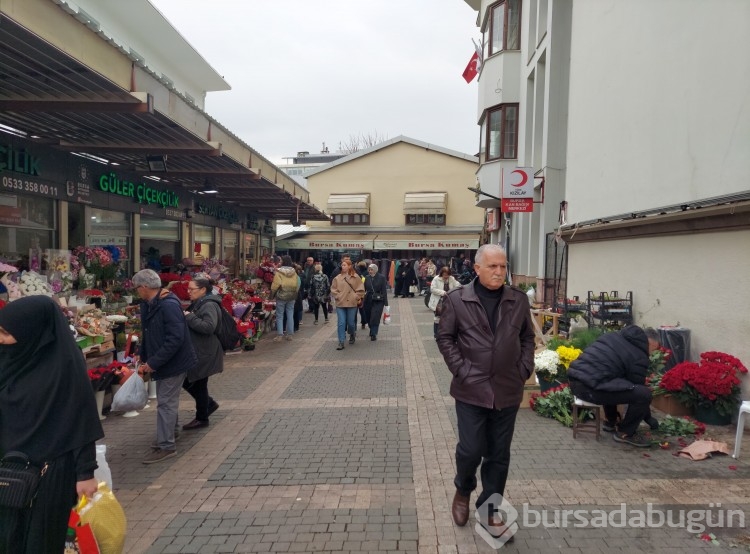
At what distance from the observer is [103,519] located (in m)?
2.67

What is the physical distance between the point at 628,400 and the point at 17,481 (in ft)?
15.7

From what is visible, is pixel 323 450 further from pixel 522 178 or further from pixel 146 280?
pixel 522 178

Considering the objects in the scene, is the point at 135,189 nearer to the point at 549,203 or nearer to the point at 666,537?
the point at 549,203

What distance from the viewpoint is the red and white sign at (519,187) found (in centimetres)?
1347

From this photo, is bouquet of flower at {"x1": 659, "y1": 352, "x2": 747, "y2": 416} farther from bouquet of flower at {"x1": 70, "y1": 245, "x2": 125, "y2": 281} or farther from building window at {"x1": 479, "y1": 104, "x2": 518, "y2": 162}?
building window at {"x1": 479, "y1": 104, "x2": 518, "y2": 162}

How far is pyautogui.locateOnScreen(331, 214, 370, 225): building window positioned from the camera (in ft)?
107

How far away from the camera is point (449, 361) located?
3.63 metres

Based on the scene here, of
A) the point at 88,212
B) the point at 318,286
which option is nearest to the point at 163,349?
the point at 88,212

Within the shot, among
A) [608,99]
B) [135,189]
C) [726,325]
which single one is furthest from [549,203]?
[135,189]

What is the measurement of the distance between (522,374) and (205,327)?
340 cm

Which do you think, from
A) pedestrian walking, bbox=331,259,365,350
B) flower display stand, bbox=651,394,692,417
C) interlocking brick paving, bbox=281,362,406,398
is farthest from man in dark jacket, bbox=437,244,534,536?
pedestrian walking, bbox=331,259,365,350

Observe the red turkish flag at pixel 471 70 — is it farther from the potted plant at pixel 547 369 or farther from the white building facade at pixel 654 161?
the potted plant at pixel 547 369

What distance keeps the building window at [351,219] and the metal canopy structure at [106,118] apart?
1915cm

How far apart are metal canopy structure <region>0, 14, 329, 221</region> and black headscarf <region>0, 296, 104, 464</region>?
297 cm
